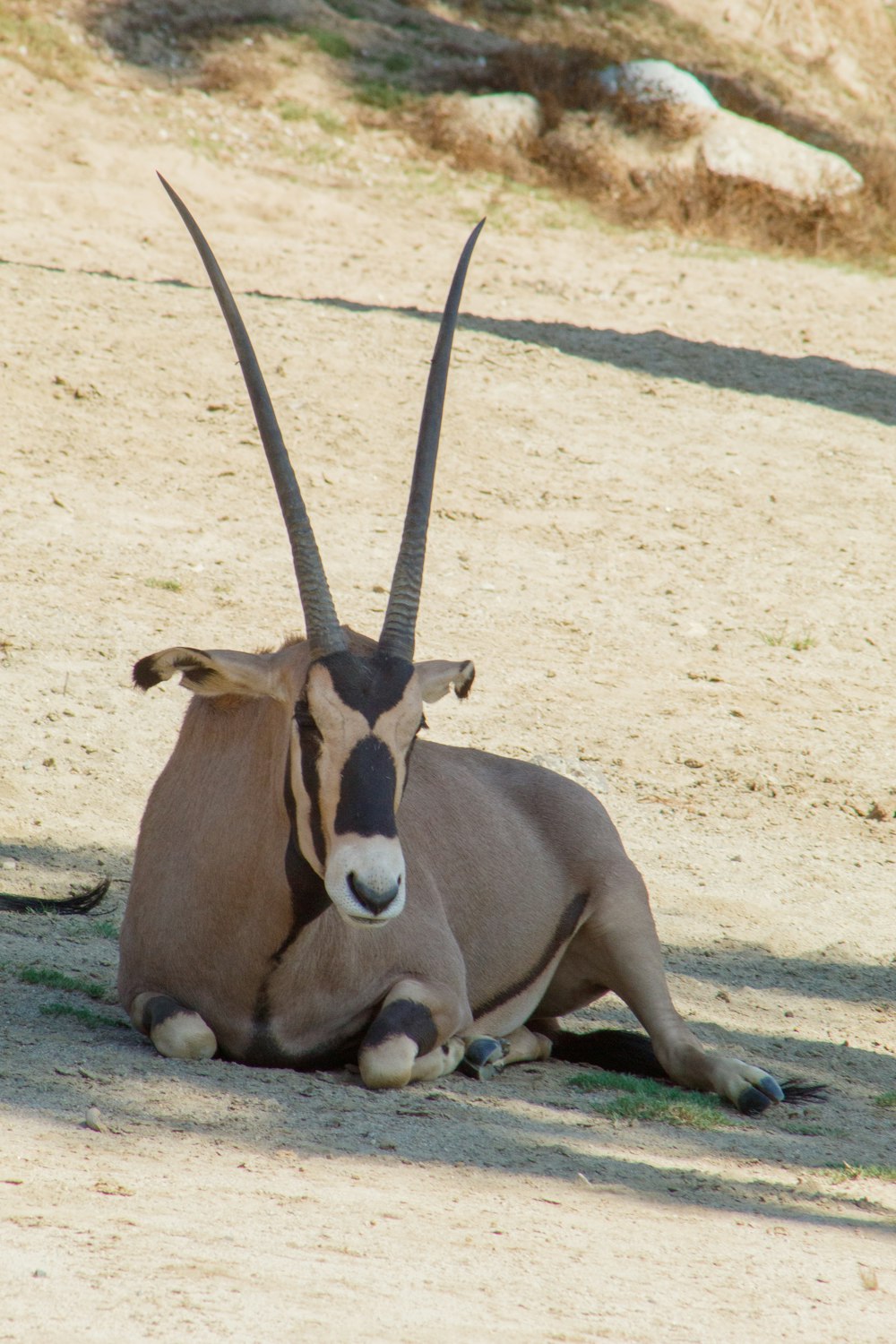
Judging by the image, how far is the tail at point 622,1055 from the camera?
5.80 metres

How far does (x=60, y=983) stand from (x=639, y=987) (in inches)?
84.9

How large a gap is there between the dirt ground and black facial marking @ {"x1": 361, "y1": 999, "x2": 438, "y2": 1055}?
0.59 feet

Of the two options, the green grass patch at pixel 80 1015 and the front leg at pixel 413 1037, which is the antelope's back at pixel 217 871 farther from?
the front leg at pixel 413 1037

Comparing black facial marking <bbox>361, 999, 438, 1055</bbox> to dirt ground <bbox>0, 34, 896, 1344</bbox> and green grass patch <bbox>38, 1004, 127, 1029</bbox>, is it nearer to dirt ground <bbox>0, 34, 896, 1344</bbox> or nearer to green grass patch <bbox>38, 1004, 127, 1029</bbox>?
dirt ground <bbox>0, 34, 896, 1344</bbox>

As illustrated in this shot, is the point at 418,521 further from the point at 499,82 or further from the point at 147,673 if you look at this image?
the point at 499,82

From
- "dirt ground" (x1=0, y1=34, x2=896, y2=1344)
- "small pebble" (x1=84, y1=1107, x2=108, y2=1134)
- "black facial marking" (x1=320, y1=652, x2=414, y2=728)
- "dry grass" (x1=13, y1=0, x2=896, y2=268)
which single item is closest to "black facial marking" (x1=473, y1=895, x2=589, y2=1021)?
"dirt ground" (x1=0, y1=34, x2=896, y2=1344)

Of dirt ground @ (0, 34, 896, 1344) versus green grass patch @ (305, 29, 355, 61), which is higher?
green grass patch @ (305, 29, 355, 61)

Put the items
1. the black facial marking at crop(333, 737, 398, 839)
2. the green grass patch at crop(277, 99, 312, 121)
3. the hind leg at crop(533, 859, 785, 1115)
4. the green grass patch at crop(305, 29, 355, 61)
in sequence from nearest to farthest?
the black facial marking at crop(333, 737, 398, 839) → the hind leg at crop(533, 859, 785, 1115) → the green grass patch at crop(277, 99, 312, 121) → the green grass patch at crop(305, 29, 355, 61)

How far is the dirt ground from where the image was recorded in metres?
3.69

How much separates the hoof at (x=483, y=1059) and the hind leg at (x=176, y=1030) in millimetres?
990

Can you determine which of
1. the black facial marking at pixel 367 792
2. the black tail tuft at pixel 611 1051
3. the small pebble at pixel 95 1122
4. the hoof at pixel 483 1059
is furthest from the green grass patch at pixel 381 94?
the small pebble at pixel 95 1122

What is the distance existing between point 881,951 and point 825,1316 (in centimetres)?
471

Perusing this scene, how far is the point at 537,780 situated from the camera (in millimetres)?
6812

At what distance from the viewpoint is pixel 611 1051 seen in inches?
243
